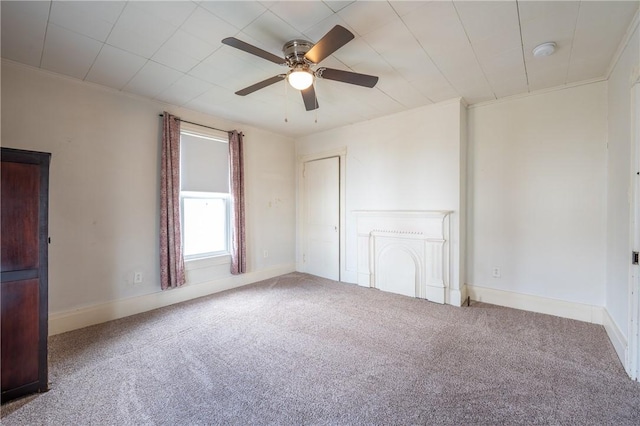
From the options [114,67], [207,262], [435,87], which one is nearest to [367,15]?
[435,87]

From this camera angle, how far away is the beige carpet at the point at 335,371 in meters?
1.62

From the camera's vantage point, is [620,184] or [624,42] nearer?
[624,42]

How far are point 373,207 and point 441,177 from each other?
1.07m

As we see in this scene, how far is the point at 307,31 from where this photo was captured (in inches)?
79.3

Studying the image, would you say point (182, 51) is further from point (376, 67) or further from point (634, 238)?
point (634, 238)

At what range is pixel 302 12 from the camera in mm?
1815

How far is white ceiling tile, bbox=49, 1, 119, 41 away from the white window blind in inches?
63.7

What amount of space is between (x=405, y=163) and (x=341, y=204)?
1.25 metres

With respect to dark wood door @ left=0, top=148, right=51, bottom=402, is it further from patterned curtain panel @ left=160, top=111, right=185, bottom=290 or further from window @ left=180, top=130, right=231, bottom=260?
window @ left=180, top=130, right=231, bottom=260

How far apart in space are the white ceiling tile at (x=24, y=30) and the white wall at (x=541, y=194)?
4273 millimetres

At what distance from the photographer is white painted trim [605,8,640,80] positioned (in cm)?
187

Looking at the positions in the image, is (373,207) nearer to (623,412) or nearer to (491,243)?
(491,243)

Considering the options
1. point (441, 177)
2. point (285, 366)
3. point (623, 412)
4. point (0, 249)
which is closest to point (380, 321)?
point (285, 366)

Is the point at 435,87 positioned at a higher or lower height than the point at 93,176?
higher
